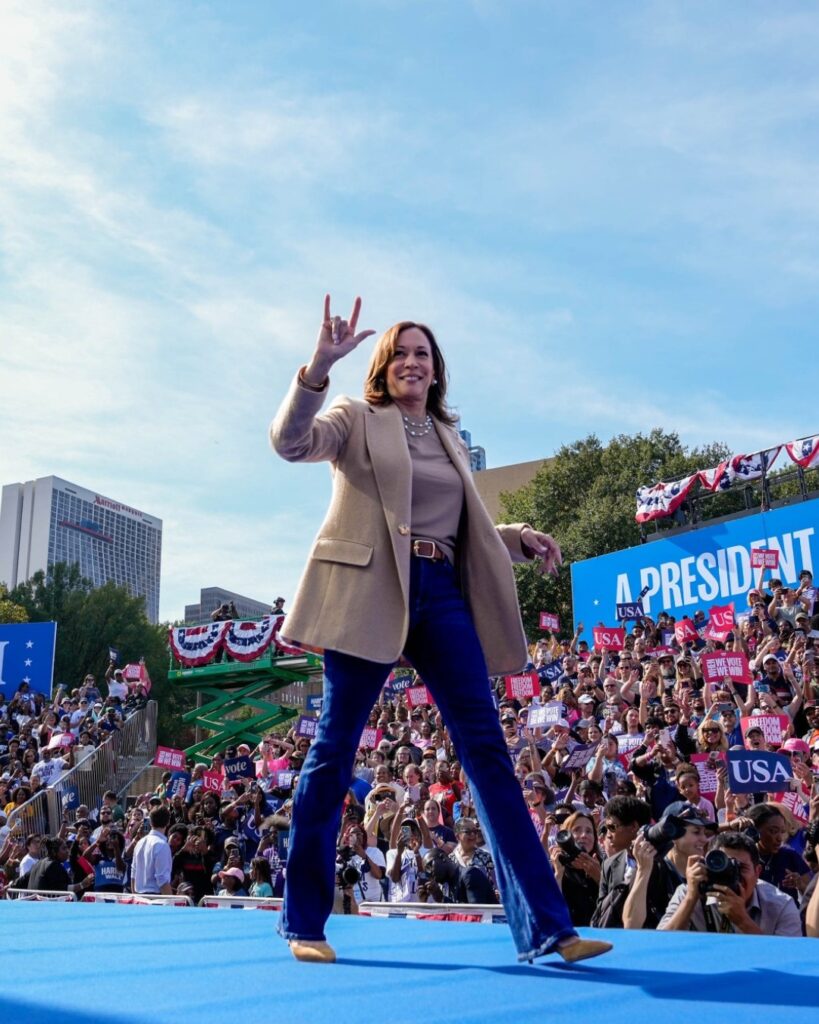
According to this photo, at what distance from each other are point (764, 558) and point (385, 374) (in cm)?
1556

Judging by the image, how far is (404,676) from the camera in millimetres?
19188

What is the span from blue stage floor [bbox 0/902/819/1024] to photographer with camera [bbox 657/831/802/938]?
57 centimetres

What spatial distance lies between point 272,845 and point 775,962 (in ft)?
25.5

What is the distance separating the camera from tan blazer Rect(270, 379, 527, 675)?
2.74m

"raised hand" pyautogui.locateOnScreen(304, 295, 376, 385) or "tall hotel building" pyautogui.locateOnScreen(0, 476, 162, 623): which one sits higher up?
"tall hotel building" pyautogui.locateOnScreen(0, 476, 162, 623)

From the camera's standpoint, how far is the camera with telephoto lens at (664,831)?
12.1 ft

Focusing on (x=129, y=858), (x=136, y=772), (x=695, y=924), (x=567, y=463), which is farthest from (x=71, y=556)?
(x=695, y=924)

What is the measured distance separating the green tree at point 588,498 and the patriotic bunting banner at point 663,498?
12223 mm

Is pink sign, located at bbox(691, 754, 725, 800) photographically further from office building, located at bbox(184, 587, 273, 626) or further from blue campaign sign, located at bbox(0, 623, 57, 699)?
office building, located at bbox(184, 587, 273, 626)

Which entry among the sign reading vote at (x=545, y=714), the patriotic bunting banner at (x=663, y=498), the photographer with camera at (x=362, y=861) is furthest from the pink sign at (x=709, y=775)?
the patriotic bunting banner at (x=663, y=498)

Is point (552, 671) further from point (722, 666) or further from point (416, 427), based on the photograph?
point (416, 427)

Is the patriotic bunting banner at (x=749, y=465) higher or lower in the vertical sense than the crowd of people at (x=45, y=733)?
Result: higher

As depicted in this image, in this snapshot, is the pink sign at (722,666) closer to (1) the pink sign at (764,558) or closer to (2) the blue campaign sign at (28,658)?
(1) the pink sign at (764,558)

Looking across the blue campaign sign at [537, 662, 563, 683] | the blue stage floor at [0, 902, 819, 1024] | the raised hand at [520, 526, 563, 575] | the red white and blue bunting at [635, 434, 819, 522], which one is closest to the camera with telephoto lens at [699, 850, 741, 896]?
the blue stage floor at [0, 902, 819, 1024]
